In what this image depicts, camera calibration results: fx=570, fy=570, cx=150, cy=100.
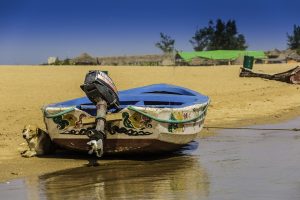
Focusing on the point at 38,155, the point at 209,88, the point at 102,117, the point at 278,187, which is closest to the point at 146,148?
the point at 102,117

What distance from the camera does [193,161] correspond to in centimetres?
919

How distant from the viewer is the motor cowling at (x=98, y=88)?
843cm

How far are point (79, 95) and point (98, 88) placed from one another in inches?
384

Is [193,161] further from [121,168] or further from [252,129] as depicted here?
[252,129]

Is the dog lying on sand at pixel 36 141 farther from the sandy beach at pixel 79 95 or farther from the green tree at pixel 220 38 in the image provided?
the green tree at pixel 220 38

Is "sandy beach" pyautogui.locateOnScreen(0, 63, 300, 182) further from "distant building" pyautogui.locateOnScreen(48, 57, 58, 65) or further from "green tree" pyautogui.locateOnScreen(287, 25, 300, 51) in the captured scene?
"green tree" pyautogui.locateOnScreen(287, 25, 300, 51)

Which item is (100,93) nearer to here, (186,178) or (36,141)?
(36,141)

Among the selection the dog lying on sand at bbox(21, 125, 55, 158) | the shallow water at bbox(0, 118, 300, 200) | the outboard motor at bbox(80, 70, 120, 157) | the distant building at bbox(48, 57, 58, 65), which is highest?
the outboard motor at bbox(80, 70, 120, 157)

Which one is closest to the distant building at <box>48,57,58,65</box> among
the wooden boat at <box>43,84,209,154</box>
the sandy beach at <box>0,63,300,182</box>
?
the sandy beach at <box>0,63,300,182</box>

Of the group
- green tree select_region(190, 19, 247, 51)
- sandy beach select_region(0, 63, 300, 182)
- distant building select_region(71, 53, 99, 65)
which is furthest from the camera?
green tree select_region(190, 19, 247, 51)

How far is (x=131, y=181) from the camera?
25.0 feet

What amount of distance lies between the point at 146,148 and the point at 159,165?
332 millimetres

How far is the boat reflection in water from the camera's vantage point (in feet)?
22.4

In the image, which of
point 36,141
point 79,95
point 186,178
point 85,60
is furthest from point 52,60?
point 186,178
